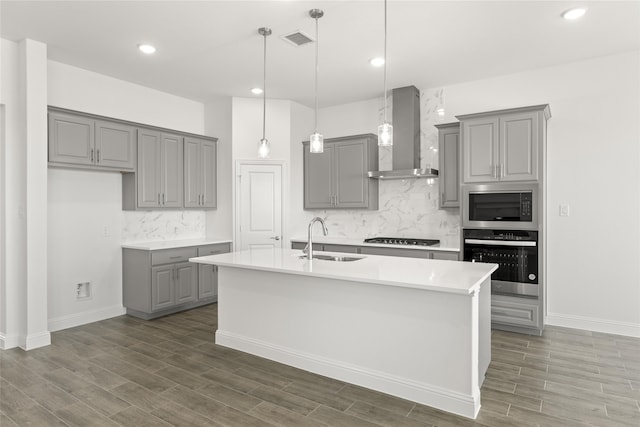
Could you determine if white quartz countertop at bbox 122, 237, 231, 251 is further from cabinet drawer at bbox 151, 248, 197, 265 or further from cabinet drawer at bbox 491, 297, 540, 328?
cabinet drawer at bbox 491, 297, 540, 328

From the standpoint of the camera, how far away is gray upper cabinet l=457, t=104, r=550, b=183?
12.7 ft

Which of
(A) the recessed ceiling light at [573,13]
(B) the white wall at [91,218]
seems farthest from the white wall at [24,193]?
(A) the recessed ceiling light at [573,13]

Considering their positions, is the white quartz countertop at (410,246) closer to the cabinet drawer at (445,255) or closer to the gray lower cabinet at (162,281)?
the cabinet drawer at (445,255)

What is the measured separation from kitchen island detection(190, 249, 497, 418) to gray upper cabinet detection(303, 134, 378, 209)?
2049 millimetres

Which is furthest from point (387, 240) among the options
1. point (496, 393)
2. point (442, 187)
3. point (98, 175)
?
point (98, 175)

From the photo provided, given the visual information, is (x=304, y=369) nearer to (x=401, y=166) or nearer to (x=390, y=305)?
(x=390, y=305)

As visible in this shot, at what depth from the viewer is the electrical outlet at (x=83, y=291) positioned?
14.4 ft

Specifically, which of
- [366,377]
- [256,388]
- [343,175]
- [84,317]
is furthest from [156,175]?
[366,377]

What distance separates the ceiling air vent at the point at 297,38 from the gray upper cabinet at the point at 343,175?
1.88m

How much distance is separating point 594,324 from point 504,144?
2159mm

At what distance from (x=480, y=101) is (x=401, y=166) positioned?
4.02 ft

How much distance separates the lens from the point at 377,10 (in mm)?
3115

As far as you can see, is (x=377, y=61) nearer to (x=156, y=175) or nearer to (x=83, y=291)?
(x=156, y=175)

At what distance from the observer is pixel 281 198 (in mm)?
5598
